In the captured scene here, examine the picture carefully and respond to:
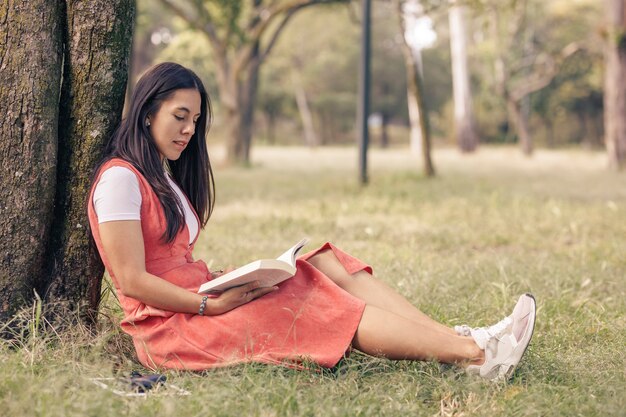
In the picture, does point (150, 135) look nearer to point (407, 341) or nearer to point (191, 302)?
point (191, 302)

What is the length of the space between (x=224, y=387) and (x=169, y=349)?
1.22 ft

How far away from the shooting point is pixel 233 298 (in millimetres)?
3172

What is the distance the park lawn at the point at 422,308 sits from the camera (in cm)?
289

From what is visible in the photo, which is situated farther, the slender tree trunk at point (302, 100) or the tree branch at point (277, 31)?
the slender tree trunk at point (302, 100)

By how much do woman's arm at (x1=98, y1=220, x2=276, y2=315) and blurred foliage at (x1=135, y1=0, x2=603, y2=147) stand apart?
78.2 ft

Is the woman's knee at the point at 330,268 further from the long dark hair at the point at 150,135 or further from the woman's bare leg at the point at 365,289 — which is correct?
→ the long dark hair at the point at 150,135

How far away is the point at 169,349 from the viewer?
3242 mm

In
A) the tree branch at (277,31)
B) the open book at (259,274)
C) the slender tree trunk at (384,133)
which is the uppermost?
the tree branch at (277,31)

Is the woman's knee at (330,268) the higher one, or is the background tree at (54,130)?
the background tree at (54,130)

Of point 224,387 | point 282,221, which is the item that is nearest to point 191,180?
point 224,387

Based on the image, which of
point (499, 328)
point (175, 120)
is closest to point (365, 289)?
point (499, 328)

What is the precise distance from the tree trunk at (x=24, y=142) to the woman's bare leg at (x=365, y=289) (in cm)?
119

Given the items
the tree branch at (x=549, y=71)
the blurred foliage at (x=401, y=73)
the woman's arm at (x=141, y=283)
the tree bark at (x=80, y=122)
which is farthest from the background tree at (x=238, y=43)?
the woman's arm at (x=141, y=283)

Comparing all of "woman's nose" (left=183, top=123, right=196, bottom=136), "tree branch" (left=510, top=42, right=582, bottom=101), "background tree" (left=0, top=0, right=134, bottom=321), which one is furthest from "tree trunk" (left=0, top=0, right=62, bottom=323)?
"tree branch" (left=510, top=42, right=582, bottom=101)
